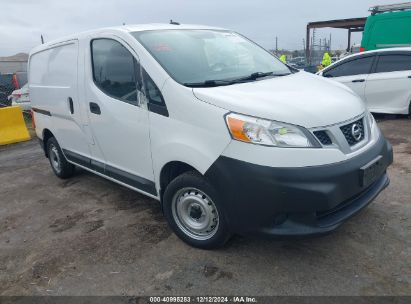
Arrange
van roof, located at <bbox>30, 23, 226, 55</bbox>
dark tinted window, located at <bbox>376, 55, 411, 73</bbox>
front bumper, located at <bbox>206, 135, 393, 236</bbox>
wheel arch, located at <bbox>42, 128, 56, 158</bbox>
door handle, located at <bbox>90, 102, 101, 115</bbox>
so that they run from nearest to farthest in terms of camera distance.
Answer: front bumper, located at <bbox>206, 135, 393, 236</bbox>, van roof, located at <bbox>30, 23, 226, 55</bbox>, door handle, located at <bbox>90, 102, 101, 115</bbox>, wheel arch, located at <bbox>42, 128, 56, 158</bbox>, dark tinted window, located at <bbox>376, 55, 411, 73</bbox>

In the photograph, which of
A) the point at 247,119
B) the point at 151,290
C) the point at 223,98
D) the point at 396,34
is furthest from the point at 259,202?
the point at 396,34

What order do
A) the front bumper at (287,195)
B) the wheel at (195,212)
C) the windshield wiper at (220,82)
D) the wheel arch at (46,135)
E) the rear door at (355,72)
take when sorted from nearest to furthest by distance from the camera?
the front bumper at (287,195)
the wheel at (195,212)
the windshield wiper at (220,82)
the wheel arch at (46,135)
the rear door at (355,72)

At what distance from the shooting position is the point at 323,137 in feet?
8.70

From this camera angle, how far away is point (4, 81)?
14953 mm

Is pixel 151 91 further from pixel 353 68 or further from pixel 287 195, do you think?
pixel 353 68

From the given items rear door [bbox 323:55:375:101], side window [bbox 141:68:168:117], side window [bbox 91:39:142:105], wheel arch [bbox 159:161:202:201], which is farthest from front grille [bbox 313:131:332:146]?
rear door [bbox 323:55:375:101]

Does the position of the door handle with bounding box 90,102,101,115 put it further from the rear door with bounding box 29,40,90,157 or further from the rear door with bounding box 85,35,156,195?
the rear door with bounding box 29,40,90,157

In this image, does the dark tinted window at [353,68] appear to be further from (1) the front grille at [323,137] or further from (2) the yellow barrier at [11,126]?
(2) the yellow barrier at [11,126]

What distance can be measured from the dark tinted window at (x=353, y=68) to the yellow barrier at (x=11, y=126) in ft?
22.7

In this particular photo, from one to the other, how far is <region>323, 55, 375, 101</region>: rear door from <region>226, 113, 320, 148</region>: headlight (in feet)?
19.6

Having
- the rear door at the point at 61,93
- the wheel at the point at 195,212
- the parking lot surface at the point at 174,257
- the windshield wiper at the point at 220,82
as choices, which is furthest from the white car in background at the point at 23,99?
the windshield wiper at the point at 220,82

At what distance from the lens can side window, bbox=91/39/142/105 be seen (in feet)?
11.0

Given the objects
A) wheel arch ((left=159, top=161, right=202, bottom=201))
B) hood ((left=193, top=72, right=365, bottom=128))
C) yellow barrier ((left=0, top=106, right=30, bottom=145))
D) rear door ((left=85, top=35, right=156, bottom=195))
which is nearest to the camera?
hood ((left=193, top=72, right=365, bottom=128))

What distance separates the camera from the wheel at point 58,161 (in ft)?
17.1
